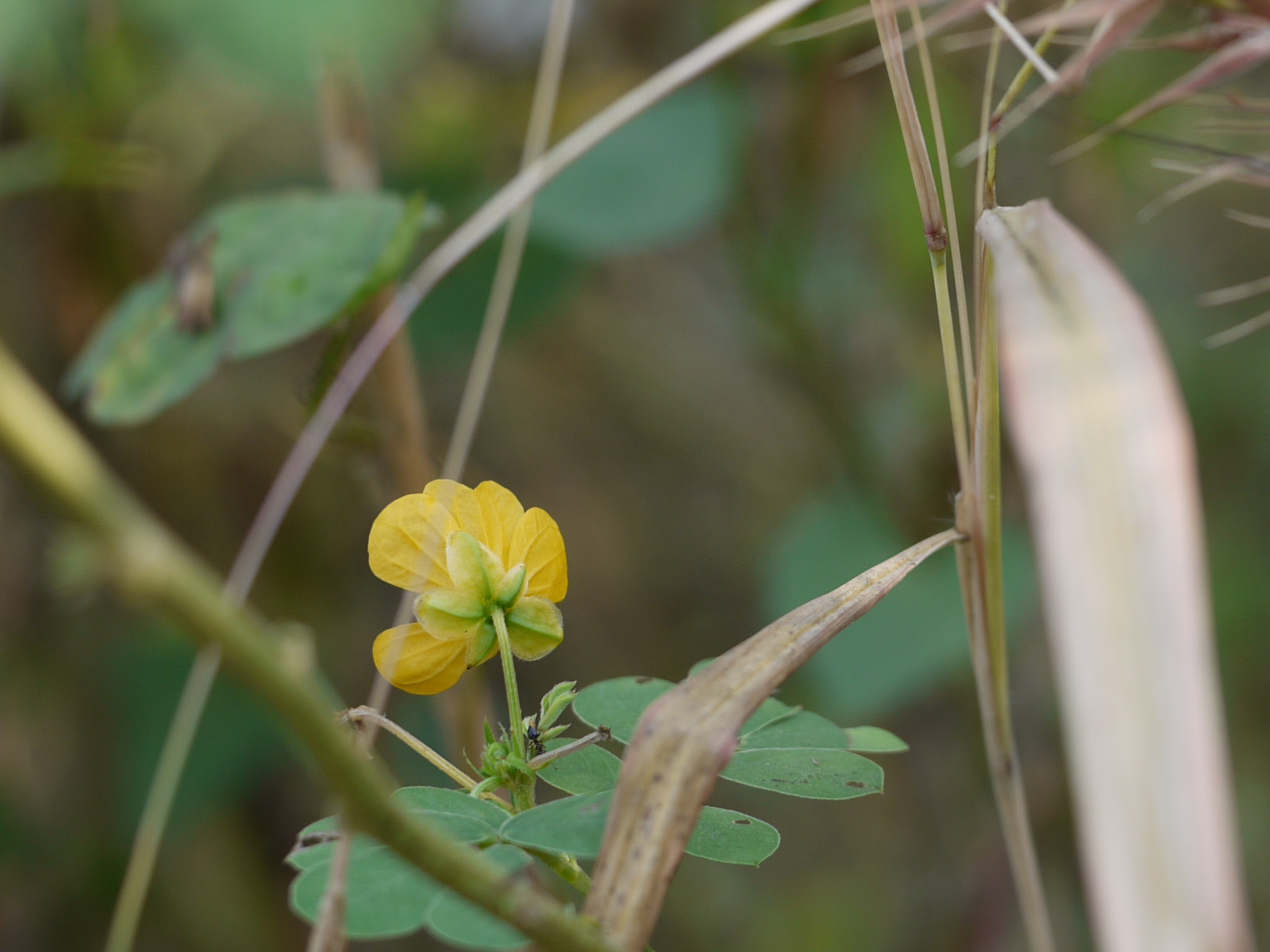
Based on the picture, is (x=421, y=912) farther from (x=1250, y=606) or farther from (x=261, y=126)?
(x=1250, y=606)

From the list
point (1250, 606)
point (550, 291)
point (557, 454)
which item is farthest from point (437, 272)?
point (1250, 606)

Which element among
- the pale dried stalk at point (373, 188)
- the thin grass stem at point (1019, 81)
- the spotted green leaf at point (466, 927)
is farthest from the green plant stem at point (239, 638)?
the pale dried stalk at point (373, 188)

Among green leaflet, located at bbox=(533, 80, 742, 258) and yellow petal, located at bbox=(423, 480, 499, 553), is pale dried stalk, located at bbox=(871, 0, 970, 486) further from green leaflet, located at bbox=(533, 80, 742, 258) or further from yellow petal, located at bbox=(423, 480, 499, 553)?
green leaflet, located at bbox=(533, 80, 742, 258)

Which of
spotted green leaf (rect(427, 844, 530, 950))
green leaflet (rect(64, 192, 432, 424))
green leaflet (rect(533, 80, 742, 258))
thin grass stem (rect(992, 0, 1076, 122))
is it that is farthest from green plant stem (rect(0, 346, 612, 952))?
green leaflet (rect(533, 80, 742, 258))

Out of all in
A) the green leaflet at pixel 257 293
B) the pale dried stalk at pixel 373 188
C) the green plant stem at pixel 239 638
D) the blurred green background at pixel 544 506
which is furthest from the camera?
the blurred green background at pixel 544 506

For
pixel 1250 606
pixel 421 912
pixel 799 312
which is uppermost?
pixel 799 312

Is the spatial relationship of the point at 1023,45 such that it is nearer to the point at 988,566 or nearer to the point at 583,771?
the point at 988,566

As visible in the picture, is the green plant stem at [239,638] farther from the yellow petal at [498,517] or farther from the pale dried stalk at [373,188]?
the pale dried stalk at [373,188]
